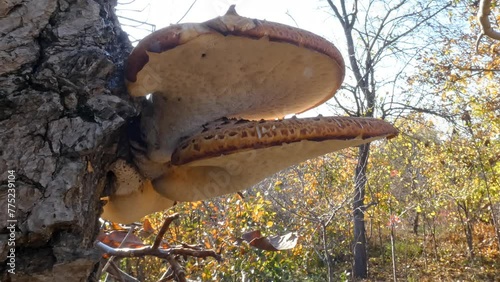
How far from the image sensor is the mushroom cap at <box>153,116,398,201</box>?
752 mm

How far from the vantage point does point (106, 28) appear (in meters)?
0.82

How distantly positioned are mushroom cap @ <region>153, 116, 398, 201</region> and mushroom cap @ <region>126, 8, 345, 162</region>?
73mm

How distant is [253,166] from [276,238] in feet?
1.16

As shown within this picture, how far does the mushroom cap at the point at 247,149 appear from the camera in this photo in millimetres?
752

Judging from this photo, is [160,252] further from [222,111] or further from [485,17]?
[485,17]

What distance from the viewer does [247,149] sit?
2.46ft

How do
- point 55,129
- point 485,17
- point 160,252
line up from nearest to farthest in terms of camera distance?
point 55,129 < point 160,252 < point 485,17

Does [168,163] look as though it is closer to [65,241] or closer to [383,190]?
[65,241]

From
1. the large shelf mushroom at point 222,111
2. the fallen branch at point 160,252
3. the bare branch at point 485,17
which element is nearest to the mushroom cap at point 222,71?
the large shelf mushroom at point 222,111

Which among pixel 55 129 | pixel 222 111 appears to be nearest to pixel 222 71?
pixel 222 111

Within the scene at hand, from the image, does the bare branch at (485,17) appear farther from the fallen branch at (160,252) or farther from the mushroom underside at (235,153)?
the fallen branch at (160,252)

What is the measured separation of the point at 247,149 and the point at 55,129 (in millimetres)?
304

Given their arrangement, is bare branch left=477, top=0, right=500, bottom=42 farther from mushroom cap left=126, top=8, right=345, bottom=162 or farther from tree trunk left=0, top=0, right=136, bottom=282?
tree trunk left=0, top=0, right=136, bottom=282

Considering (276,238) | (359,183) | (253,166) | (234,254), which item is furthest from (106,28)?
(359,183)
